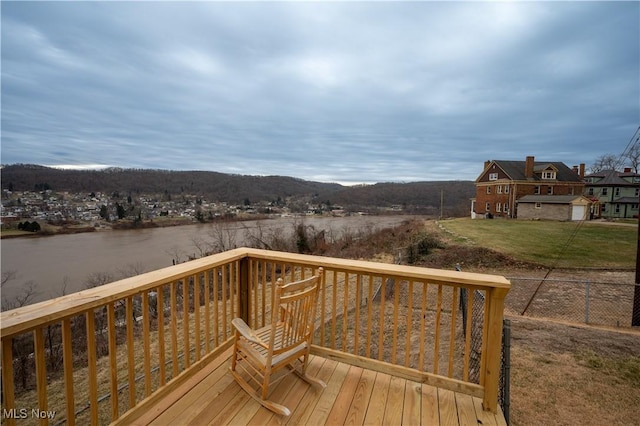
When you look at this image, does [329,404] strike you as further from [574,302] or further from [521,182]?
[521,182]

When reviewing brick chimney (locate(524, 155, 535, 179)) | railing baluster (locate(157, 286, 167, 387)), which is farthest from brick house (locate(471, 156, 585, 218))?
railing baluster (locate(157, 286, 167, 387))

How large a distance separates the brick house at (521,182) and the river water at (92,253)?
39.8ft

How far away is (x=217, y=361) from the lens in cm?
254

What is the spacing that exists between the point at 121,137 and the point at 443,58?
25147 mm

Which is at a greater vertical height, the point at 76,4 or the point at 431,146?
the point at 431,146

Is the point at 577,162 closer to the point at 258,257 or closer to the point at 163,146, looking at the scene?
the point at 258,257

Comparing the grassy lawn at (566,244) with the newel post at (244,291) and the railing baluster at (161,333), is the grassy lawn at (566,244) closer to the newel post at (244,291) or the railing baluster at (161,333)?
the newel post at (244,291)

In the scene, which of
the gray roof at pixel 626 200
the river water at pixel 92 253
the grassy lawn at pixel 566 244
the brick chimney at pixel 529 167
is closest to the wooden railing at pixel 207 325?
the grassy lawn at pixel 566 244

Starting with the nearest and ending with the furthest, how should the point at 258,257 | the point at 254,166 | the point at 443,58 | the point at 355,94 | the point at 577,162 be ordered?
the point at 258,257 → the point at 443,58 → the point at 355,94 → the point at 577,162 → the point at 254,166

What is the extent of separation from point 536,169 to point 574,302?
24.4 metres

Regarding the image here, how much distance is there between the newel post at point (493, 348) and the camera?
194cm

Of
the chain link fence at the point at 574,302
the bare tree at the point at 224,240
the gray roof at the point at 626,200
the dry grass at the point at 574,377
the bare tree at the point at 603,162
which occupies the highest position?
the bare tree at the point at 603,162

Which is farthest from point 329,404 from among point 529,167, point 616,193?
point 616,193

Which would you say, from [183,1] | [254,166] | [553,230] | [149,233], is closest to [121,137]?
[149,233]
